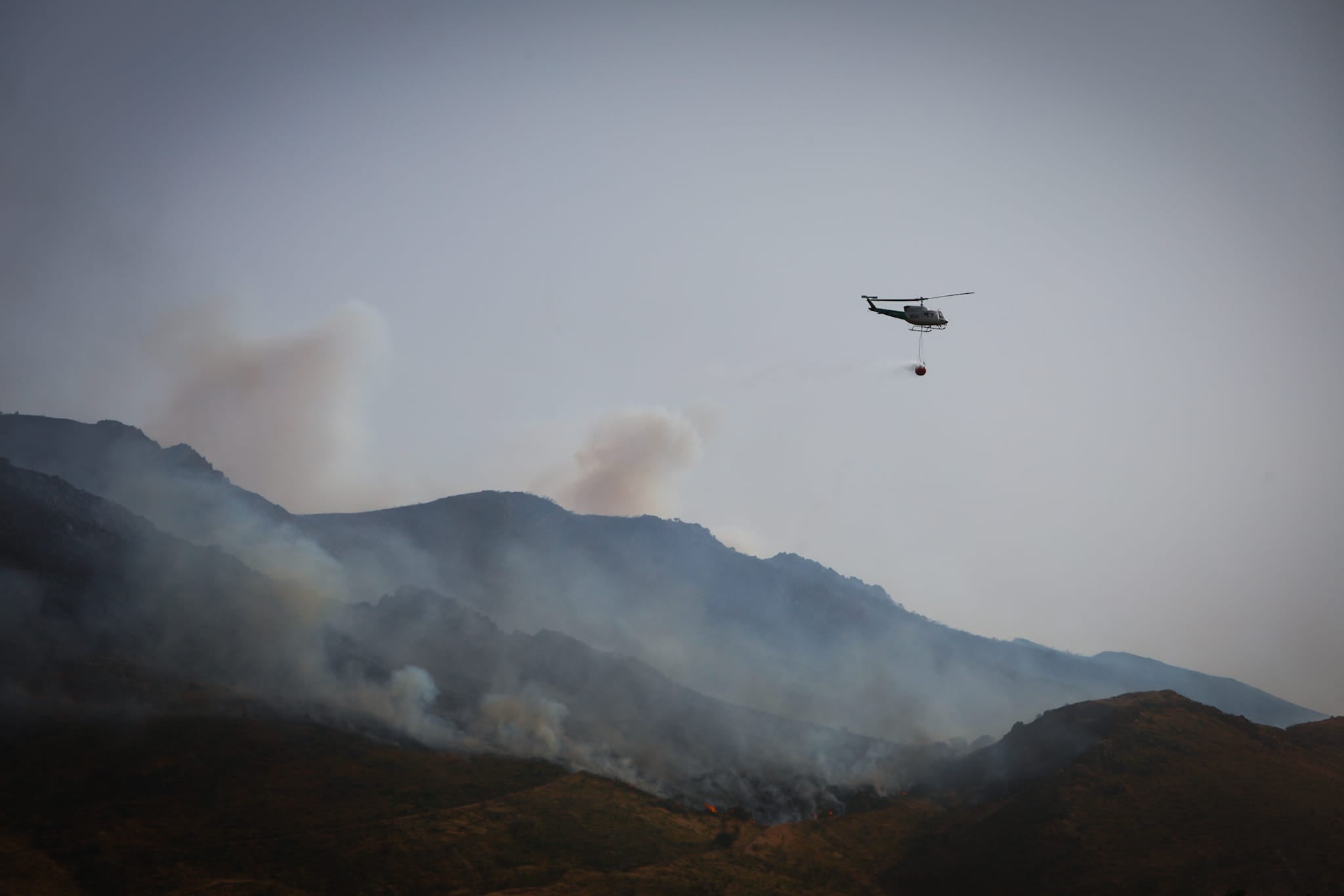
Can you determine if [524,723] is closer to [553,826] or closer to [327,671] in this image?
[327,671]

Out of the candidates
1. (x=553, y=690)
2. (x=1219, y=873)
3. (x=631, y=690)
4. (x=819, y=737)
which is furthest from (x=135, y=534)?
(x=1219, y=873)

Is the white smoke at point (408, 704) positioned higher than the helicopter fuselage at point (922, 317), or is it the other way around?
the helicopter fuselage at point (922, 317)

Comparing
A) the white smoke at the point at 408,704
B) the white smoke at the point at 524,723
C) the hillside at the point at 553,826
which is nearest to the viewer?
the hillside at the point at 553,826

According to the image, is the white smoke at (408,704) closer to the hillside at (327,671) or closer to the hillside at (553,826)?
the hillside at (327,671)

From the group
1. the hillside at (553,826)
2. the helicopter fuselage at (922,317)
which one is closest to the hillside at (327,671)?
the hillside at (553,826)

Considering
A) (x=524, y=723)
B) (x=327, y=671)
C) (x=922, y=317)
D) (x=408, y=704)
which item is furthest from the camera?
(x=524, y=723)

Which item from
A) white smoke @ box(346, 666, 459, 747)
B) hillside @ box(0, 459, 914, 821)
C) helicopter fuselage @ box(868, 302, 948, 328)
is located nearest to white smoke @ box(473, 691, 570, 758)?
hillside @ box(0, 459, 914, 821)

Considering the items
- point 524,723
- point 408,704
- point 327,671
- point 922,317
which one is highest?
point 922,317

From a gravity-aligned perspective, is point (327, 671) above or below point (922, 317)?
below

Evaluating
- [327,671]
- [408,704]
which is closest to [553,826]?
[408,704]

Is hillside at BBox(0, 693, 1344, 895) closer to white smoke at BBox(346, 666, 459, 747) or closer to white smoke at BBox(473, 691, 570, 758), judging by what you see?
white smoke at BBox(346, 666, 459, 747)

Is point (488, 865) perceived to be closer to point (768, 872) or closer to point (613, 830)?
point (613, 830)

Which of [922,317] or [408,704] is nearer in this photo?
[922,317]

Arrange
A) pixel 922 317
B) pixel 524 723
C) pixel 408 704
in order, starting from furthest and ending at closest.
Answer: pixel 524 723
pixel 408 704
pixel 922 317
